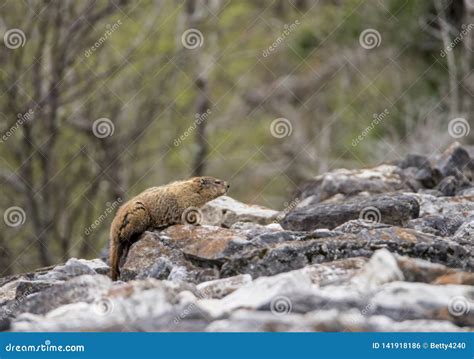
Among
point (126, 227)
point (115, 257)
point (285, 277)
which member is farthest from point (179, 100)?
point (285, 277)

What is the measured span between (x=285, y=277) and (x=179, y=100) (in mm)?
19236

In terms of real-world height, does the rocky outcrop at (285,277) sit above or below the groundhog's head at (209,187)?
below

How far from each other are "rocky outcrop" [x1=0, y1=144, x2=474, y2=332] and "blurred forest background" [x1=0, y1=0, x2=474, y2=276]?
845 centimetres

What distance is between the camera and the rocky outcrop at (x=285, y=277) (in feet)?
22.2

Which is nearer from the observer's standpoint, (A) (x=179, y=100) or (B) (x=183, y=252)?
(B) (x=183, y=252)

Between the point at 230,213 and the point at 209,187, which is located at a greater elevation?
the point at 209,187

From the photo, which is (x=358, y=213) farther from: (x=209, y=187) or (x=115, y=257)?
(x=115, y=257)

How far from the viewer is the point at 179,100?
2603 cm

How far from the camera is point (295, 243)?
8555mm

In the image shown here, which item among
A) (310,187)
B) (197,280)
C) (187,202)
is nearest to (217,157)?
(310,187)

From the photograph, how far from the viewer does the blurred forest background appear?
854 inches

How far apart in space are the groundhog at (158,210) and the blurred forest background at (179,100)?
7961 millimetres

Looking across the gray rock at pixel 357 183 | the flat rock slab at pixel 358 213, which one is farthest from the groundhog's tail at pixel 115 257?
the gray rock at pixel 357 183

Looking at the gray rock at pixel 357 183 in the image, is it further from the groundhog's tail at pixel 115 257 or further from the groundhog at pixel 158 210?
the groundhog's tail at pixel 115 257
